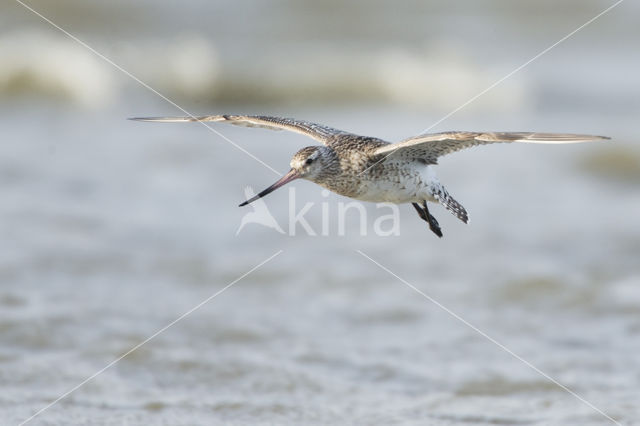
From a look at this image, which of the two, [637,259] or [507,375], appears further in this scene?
[637,259]

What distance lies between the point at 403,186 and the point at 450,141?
19.5 inches

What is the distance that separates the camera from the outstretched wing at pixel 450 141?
539 centimetres

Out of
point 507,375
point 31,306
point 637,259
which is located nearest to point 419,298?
point 507,375

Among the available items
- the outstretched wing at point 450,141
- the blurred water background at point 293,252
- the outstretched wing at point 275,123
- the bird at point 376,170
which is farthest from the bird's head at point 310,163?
the blurred water background at point 293,252

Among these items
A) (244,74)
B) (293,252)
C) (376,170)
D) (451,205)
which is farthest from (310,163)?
(244,74)

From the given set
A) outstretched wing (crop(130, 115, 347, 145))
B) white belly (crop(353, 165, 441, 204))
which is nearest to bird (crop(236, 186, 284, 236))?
outstretched wing (crop(130, 115, 347, 145))

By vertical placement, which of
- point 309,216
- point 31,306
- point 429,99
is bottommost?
point 31,306

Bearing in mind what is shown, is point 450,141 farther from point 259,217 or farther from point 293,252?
point 259,217

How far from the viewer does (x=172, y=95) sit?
17562mm

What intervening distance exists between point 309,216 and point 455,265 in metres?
2.05

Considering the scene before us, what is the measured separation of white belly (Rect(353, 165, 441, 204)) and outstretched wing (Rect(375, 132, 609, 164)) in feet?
0.39

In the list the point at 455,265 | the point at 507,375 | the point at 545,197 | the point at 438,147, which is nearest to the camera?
the point at 438,147

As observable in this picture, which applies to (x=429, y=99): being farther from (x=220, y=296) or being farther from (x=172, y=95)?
(x=220, y=296)

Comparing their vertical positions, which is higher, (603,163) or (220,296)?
(603,163)
